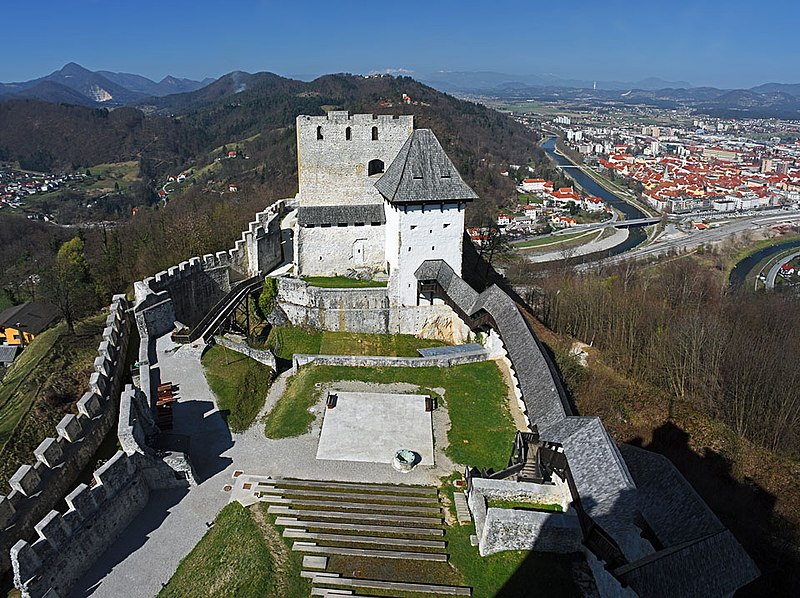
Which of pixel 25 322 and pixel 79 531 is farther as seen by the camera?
pixel 25 322

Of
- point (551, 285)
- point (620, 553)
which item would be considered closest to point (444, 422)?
point (620, 553)

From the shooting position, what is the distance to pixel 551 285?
41281 mm

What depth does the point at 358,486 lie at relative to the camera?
15.7 meters

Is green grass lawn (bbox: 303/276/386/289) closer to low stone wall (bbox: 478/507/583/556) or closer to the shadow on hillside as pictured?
the shadow on hillside

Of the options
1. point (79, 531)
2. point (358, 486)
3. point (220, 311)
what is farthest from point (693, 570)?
point (220, 311)

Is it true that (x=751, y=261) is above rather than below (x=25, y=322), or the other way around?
below

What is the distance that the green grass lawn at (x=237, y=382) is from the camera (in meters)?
19.0

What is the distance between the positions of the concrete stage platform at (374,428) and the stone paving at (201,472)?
1.08ft

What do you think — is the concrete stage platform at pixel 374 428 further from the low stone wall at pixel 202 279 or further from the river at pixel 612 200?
the river at pixel 612 200

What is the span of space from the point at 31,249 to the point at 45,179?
85.8m

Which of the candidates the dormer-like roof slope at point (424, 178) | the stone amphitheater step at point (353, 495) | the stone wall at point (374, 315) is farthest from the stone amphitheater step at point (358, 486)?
the dormer-like roof slope at point (424, 178)

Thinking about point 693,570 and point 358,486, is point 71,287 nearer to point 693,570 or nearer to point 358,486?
point 358,486

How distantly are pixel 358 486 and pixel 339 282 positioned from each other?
15014 mm

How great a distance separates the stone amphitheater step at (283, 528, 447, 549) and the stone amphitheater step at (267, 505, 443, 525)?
22.3 inches
